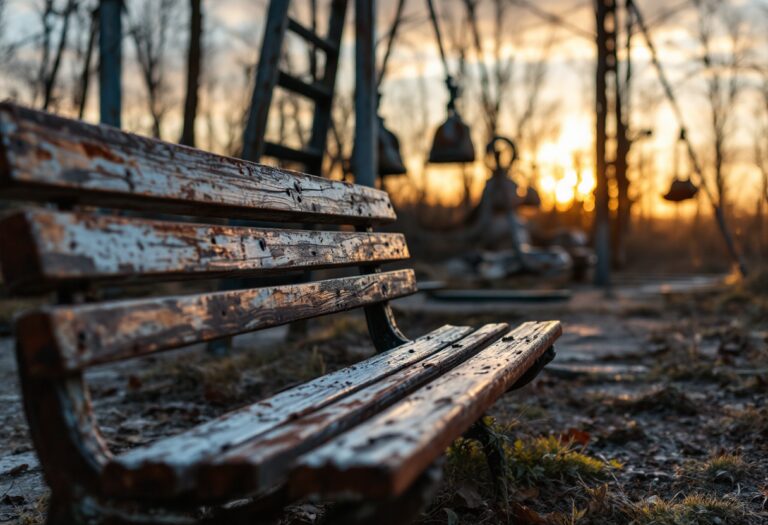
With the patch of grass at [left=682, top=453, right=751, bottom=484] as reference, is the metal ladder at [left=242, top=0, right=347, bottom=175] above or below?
above

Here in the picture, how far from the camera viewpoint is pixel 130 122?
26.1 metres

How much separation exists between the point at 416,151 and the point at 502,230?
11.0 metres

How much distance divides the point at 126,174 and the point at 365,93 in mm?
3848

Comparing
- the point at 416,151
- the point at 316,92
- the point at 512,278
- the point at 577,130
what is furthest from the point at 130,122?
the point at 316,92

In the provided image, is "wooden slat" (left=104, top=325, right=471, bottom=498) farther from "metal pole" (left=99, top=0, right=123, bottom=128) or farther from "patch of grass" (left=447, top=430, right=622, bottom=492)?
"metal pole" (left=99, top=0, right=123, bottom=128)

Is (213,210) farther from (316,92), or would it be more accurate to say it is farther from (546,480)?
(316,92)

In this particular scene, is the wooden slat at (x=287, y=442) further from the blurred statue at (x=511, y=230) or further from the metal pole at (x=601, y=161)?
the metal pole at (x=601, y=161)

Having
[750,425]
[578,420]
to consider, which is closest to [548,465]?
[578,420]

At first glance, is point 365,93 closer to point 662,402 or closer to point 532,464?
point 662,402

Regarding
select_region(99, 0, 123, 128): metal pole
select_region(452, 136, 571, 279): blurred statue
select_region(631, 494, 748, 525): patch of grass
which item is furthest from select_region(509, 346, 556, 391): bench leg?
select_region(452, 136, 571, 279): blurred statue

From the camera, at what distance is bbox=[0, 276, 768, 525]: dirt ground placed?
7.53 ft

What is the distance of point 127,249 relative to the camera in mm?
1450

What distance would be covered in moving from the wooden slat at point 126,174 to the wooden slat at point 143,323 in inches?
8.6

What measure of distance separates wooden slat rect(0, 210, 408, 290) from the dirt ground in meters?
0.86
